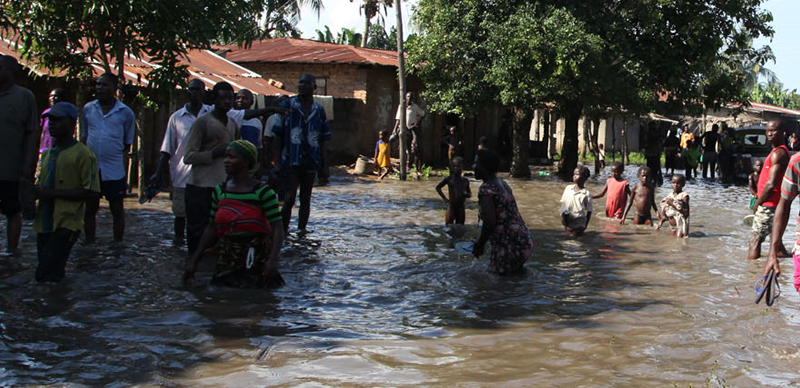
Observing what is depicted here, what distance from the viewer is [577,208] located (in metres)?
10.6

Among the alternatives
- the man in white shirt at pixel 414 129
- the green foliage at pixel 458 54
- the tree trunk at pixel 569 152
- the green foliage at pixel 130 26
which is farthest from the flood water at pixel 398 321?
the tree trunk at pixel 569 152

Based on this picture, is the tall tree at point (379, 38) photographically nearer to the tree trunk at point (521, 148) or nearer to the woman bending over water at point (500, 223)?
the tree trunk at point (521, 148)

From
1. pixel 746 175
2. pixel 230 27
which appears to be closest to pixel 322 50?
pixel 746 175

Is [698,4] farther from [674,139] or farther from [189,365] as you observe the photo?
[189,365]

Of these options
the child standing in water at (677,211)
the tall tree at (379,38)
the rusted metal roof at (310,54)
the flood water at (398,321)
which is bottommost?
the flood water at (398,321)

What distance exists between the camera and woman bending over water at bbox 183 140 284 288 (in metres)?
6.14

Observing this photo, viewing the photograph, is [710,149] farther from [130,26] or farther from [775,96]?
[775,96]

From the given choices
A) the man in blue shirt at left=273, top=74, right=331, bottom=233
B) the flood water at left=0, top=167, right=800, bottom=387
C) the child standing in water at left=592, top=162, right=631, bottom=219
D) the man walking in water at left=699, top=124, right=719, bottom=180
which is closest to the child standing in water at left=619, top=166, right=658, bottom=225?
the child standing in water at left=592, top=162, right=631, bottom=219

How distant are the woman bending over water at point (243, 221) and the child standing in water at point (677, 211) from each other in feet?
21.4

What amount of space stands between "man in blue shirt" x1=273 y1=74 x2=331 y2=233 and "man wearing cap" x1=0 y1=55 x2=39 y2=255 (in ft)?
9.79

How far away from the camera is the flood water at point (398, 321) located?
4.66 meters

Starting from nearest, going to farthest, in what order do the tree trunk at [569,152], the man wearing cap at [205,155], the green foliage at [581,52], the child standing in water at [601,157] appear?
the man wearing cap at [205,155] → the green foliage at [581,52] → the tree trunk at [569,152] → the child standing in water at [601,157]

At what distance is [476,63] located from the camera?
22266 mm

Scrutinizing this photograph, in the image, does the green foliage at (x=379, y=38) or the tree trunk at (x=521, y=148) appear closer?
the tree trunk at (x=521, y=148)
